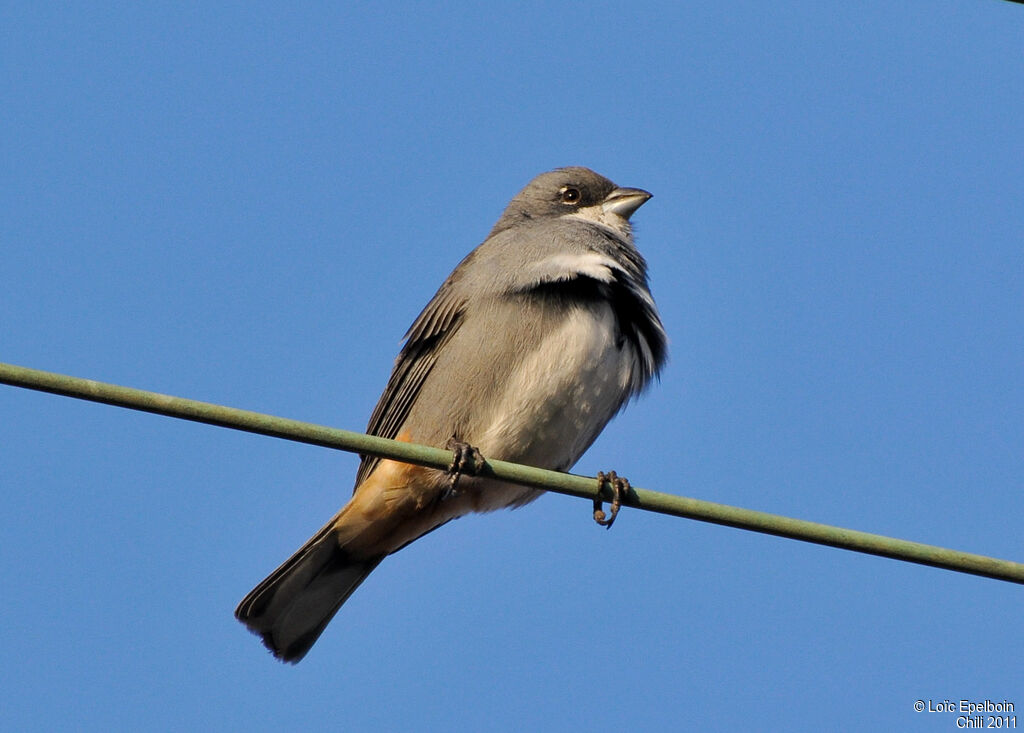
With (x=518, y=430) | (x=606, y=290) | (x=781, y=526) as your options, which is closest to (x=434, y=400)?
(x=518, y=430)

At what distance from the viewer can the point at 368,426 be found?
7371mm

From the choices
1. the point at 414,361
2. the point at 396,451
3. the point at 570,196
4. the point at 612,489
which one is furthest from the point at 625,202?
the point at 396,451

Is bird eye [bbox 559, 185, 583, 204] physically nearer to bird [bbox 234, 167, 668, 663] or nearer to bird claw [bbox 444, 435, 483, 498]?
bird [bbox 234, 167, 668, 663]

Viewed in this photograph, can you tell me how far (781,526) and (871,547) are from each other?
284mm

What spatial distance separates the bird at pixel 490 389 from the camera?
6.39 metres

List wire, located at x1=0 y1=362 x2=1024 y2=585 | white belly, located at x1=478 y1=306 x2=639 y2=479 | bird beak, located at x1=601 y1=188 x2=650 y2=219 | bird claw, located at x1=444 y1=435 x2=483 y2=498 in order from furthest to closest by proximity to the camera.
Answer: bird beak, located at x1=601 y1=188 x2=650 y2=219 → white belly, located at x1=478 y1=306 x2=639 y2=479 → bird claw, located at x1=444 y1=435 x2=483 y2=498 → wire, located at x1=0 y1=362 x2=1024 y2=585

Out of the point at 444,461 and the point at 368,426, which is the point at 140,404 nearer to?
the point at 444,461

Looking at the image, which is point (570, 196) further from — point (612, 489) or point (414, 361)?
point (612, 489)

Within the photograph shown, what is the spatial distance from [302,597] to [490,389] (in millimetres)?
1648

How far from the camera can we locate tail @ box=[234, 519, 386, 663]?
6.88m

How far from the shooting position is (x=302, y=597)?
274 inches

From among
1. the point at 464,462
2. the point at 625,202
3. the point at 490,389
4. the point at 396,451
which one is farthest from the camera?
the point at 625,202

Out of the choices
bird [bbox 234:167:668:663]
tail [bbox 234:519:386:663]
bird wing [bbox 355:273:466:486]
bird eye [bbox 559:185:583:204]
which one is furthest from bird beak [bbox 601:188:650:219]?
tail [bbox 234:519:386:663]

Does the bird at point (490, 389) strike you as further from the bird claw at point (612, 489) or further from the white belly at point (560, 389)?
the bird claw at point (612, 489)
